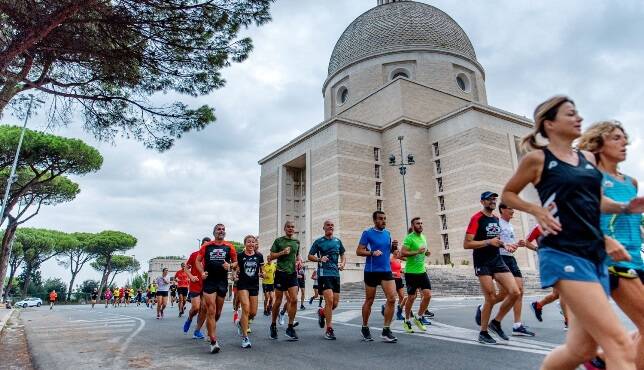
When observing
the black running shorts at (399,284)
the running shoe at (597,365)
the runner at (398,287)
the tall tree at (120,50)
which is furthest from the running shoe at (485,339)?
the tall tree at (120,50)

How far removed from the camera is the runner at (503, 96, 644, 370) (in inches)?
83.9

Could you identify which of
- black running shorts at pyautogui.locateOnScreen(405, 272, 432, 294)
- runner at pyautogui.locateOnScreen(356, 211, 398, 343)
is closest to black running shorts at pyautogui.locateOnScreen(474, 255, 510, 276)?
runner at pyautogui.locateOnScreen(356, 211, 398, 343)

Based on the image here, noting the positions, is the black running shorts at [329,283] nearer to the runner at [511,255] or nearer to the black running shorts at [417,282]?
the black running shorts at [417,282]

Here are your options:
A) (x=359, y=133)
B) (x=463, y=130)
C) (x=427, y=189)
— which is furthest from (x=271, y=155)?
(x=463, y=130)

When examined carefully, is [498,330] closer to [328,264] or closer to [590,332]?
[328,264]

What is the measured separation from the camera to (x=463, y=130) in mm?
36906

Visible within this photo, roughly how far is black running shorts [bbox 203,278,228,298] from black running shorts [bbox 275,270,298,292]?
44.5 inches

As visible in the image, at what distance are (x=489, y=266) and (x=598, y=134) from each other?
3442 millimetres

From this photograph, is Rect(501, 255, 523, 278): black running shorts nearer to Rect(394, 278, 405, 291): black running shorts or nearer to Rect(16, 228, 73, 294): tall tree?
Rect(394, 278, 405, 291): black running shorts

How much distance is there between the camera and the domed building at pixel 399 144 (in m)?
36.2

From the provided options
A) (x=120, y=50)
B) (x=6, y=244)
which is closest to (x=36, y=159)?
(x=6, y=244)

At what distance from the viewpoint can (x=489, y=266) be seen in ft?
20.2

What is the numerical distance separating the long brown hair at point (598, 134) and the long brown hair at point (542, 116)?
0.67 metres

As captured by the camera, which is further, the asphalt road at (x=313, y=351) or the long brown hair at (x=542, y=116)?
the asphalt road at (x=313, y=351)
